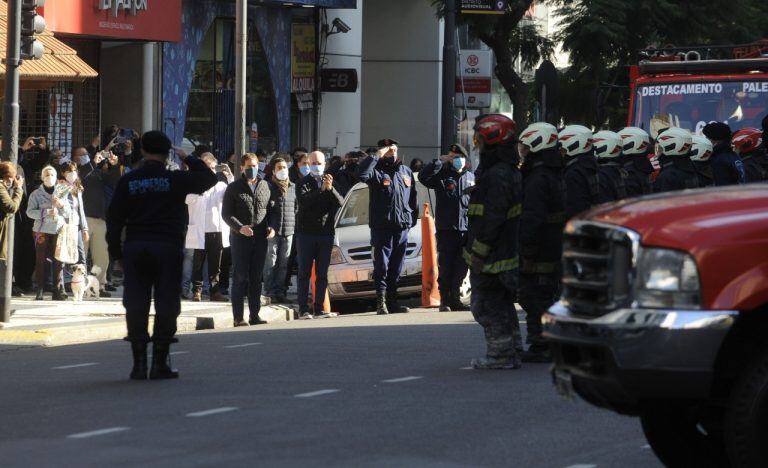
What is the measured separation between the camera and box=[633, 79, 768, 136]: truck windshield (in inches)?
829

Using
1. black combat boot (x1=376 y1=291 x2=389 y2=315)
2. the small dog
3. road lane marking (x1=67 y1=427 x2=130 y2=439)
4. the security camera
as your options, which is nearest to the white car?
black combat boot (x1=376 y1=291 x2=389 y2=315)

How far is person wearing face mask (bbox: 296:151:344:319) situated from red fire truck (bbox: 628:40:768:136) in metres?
4.81

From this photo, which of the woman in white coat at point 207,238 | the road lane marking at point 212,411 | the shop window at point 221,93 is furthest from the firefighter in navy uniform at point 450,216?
the shop window at point 221,93

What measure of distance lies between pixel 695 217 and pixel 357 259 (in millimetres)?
13440

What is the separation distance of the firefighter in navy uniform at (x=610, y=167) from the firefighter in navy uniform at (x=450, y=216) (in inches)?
170

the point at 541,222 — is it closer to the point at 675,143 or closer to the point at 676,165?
the point at 675,143

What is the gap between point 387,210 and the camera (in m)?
19.4

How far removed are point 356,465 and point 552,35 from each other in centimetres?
2675

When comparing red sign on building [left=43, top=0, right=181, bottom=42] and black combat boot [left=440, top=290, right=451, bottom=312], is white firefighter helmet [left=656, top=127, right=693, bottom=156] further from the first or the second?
red sign on building [left=43, top=0, right=181, bottom=42]

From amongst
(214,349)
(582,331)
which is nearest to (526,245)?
(214,349)

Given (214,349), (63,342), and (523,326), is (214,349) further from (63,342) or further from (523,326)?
(523,326)

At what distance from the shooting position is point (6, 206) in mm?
17156

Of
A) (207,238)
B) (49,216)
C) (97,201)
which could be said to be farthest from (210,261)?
(49,216)

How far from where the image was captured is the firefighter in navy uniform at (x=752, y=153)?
17.5m
